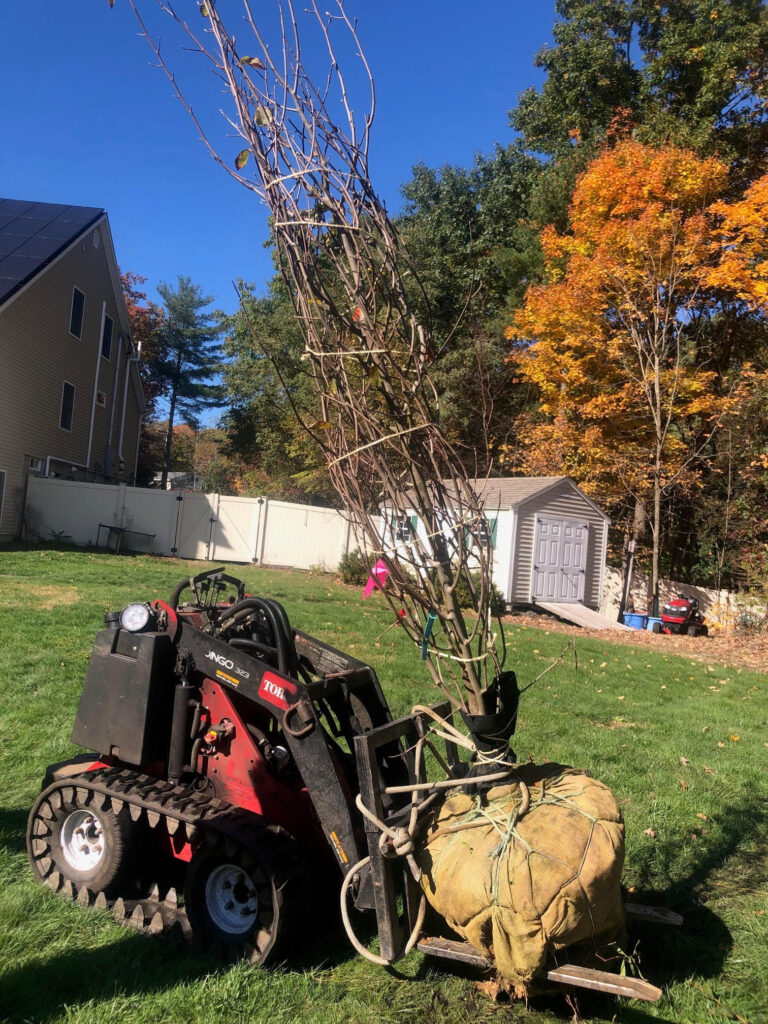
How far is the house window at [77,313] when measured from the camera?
21.6 meters

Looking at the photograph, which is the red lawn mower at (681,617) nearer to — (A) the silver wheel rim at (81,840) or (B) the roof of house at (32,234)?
(A) the silver wheel rim at (81,840)

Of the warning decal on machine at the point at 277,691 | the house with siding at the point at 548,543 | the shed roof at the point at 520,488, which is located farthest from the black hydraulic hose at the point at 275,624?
the shed roof at the point at 520,488

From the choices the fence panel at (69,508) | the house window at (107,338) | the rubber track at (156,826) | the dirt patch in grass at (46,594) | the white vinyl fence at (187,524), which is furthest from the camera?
the house window at (107,338)

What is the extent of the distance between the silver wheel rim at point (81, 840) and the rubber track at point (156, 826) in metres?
0.08

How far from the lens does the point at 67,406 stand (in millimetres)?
21875

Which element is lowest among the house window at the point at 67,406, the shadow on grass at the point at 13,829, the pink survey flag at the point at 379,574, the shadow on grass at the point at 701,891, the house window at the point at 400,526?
the shadow on grass at the point at 13,829

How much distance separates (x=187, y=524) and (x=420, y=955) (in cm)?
1876

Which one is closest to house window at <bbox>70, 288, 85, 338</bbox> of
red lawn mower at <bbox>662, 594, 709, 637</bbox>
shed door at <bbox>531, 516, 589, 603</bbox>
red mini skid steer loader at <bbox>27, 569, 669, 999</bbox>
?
shed door at <bbox>531, 516, 589, 603</bbox>

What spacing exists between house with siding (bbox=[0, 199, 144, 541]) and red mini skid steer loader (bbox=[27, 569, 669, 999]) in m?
17.0

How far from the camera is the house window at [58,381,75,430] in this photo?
70.5 ft

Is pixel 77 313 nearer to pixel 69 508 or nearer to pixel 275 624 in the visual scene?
pixel 69 508

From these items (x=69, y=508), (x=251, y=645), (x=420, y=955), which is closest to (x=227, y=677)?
(x=251, y=645)

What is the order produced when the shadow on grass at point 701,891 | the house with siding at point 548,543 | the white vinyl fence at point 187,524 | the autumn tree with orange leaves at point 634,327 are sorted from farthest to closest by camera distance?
the white vinyl fence at point 187,524 < the autumn tree with orange leaves at point 634,327 < the house with siding at point 548,543 < the shadow on grass at point 701,891

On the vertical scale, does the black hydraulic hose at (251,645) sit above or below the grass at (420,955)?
above
